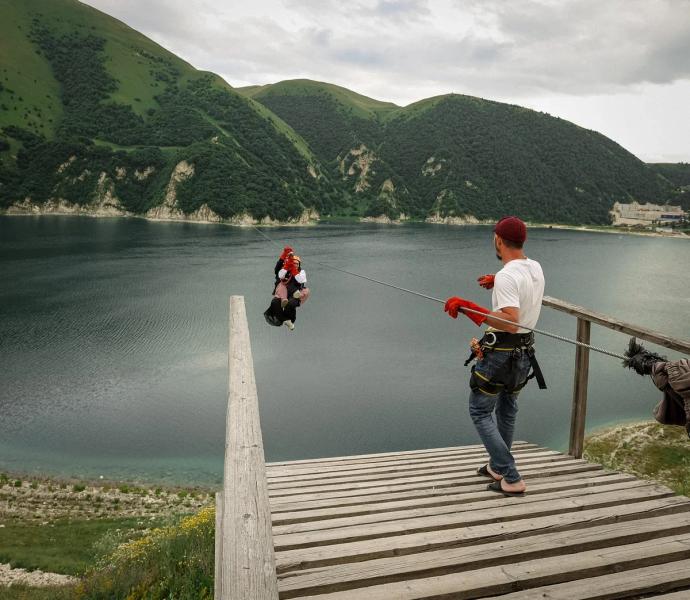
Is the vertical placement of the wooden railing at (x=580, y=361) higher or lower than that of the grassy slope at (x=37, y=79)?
lower

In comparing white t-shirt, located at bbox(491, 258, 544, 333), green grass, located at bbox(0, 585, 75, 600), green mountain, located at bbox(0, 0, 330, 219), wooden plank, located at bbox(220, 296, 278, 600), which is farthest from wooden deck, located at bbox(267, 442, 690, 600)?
green mountain, located at bbox(0, 0, 330, 219)

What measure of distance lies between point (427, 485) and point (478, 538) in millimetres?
1253

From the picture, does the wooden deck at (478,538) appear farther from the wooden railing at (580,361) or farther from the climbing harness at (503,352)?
the wooden railing at (580,361)

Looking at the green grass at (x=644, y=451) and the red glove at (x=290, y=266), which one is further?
the green grass at (x=644, y=451)

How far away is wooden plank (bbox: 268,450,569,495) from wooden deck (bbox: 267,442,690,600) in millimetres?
41

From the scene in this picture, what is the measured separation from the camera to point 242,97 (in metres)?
190

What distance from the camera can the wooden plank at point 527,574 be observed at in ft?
8.21

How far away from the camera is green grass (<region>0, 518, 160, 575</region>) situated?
1067 centimetres

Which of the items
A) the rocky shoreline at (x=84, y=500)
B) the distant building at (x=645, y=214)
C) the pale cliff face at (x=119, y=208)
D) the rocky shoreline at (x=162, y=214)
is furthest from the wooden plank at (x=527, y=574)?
the distant building at (x=645, y=214)

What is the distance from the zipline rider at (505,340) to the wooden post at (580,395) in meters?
1.66

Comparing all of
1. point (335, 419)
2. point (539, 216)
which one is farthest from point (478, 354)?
point (539, 216)

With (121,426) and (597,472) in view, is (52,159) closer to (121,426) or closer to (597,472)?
(121,426)

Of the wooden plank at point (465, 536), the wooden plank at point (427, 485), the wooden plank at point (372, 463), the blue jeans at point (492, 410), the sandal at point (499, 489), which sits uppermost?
the blue jeans at point (492, 410)

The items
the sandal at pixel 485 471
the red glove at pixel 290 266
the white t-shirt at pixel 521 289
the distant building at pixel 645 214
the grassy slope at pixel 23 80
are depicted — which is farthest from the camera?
the distant building at pixel 645 214
